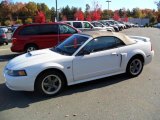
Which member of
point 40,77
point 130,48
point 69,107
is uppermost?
point 130,48

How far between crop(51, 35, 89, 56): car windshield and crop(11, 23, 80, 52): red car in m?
5.87

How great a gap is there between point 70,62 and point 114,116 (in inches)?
80.3

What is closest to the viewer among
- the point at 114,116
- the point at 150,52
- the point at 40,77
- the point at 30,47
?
the point at 114,116

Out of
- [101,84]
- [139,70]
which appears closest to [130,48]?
[139,70]

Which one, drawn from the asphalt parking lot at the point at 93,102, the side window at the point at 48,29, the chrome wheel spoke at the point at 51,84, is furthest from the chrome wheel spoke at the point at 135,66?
the side window at the point at 48,29

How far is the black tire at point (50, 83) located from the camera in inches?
253

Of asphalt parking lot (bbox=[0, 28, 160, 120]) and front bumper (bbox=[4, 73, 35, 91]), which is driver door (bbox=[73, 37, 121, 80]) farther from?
front bumper (bbox=[4, 73, 35, 91])

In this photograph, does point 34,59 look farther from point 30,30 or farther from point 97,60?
point 30,30

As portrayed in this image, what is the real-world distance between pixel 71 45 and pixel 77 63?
0.81 meters

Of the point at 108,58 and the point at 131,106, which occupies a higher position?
the point at 108,58

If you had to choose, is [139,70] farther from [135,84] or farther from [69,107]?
[69,107]

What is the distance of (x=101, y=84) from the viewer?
748cm

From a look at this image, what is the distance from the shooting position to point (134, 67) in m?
8.11

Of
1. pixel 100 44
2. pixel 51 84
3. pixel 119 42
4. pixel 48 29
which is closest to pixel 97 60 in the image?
pixel 100 44
